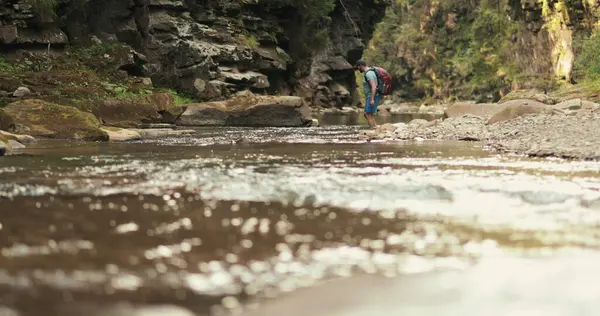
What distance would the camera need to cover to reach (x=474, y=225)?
2.36 m

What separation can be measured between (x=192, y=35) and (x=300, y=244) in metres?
21.5

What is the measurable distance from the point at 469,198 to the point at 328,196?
81cm

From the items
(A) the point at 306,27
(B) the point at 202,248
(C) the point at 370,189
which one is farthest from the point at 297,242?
(A) the point at 306,27

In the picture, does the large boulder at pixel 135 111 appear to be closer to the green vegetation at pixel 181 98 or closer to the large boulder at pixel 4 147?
the green vegetation at pixel 181 98

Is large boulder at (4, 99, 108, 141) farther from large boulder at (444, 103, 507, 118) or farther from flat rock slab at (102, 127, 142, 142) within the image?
large boulder at (444, 103, 507, 118)

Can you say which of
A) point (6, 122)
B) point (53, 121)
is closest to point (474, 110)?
point (53, 121)

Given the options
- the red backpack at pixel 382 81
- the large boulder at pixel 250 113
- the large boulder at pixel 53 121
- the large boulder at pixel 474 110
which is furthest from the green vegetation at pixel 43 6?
the large boulder at pixel 474 110

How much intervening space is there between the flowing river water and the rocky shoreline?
182cm

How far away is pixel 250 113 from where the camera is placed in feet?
50.0

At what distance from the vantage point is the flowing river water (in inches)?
57.7

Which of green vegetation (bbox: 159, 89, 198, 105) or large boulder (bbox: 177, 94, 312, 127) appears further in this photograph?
green vegetation (bbox: 159, 89, 198, 105)

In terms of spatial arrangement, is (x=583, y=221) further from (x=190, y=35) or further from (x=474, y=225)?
(x=190, y=35)

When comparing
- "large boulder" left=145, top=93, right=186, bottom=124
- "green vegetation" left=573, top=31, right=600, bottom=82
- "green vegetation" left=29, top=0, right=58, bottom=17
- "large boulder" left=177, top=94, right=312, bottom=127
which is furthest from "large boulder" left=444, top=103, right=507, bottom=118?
"green vegetation" left=573, top=31, right=600, bottom=82

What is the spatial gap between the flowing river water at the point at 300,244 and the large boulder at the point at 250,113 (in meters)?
11.0
